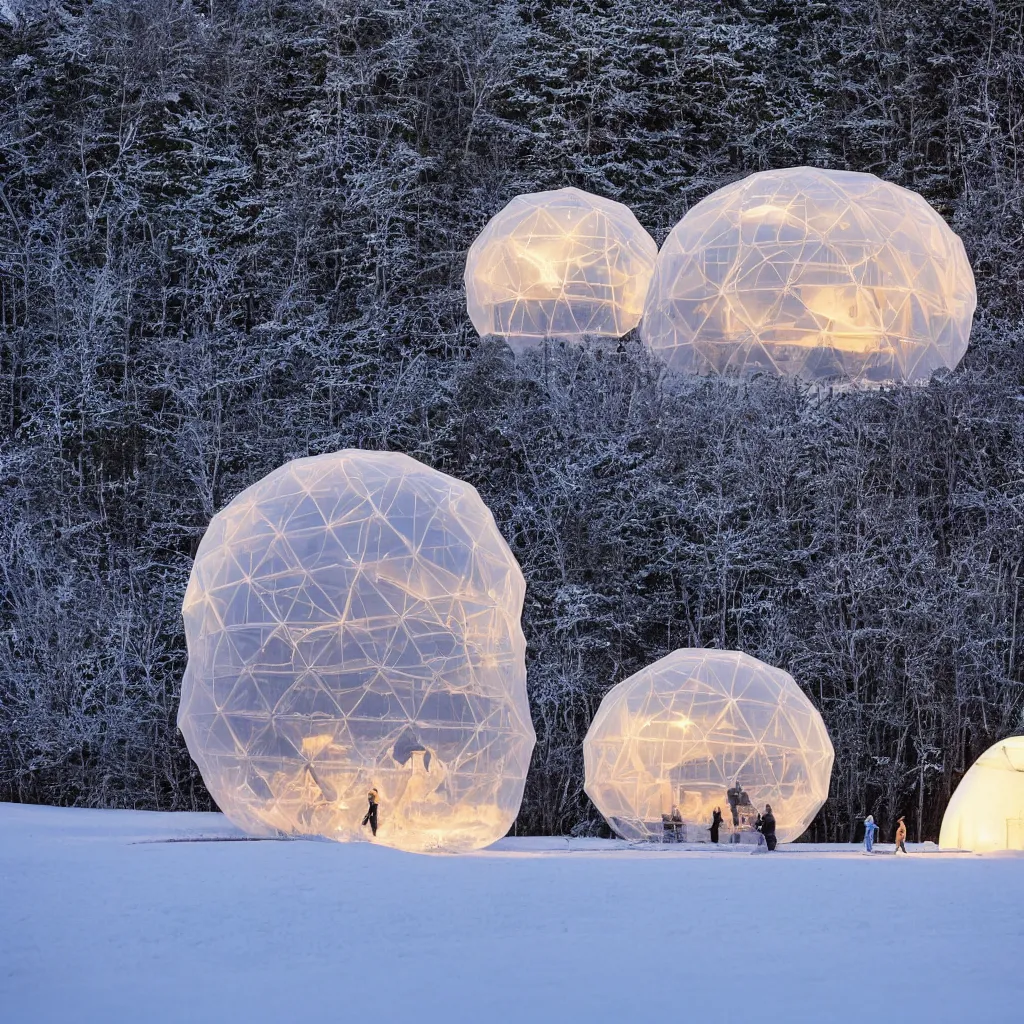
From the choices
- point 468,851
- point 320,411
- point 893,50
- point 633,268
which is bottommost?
point 468,851

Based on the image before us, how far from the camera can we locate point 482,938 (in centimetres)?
854

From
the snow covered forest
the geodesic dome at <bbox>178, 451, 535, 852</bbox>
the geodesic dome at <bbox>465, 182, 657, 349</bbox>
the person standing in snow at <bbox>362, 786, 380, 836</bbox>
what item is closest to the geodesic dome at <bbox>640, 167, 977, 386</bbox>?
the snow covered forest

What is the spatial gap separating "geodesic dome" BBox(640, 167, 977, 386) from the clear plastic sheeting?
21.8ft

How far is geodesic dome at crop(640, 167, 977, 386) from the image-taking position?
21000mm

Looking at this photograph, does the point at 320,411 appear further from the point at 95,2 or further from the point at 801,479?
the point at 95,2

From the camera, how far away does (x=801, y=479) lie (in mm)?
20109

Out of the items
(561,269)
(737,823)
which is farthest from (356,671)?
(561,269)

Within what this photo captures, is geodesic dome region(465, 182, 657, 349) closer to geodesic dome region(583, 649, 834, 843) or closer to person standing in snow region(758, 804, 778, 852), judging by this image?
geodesic dome region(583, 649, 834, 843)

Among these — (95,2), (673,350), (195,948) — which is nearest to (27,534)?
(673,350)

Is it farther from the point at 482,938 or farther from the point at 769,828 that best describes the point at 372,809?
the point at 482,938

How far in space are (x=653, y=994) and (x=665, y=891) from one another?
10.5ft

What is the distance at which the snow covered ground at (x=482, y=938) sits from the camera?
6.98 m

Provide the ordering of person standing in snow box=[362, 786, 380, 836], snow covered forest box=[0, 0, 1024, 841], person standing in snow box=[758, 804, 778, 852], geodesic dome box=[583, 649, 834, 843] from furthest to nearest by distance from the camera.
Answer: snow covered forest box=[0, 0, 1024, 841] < geodesic dome box=[583, 649, 834, 843] < person standing in snow box=[758, 804, 778, 852] < person standing in snow box=[362, 786, 380, 836]

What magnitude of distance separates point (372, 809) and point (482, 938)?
4653mm
